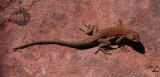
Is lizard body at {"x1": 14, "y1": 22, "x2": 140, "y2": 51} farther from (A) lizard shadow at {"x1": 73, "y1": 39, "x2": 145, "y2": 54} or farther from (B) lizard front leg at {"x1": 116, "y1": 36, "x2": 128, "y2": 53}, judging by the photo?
(A) lizard shadow at {"x1": 73, "y1": 39, "x2": 145, "y2": 54}

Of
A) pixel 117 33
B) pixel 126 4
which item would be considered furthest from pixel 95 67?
pixel 126 4

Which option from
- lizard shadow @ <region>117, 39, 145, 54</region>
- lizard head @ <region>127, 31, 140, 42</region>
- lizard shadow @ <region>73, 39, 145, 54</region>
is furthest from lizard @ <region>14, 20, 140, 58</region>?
lizard shadow @ <region>117, 39, 145, 54</region>

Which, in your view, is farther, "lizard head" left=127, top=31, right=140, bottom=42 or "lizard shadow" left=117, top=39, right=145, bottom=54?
"lizard shadow" left=117, top=39, right=145, bottom=54

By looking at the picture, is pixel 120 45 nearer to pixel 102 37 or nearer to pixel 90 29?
pixel 102 37

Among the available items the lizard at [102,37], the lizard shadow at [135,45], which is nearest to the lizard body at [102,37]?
the lizard at [102,37]

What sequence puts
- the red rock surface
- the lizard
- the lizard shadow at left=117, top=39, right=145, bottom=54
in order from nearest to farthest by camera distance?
the red rock surface, the lizard, the lizard shadow at left=117, top=39, right=145, bottom=54

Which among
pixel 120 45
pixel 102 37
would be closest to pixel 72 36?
pixel 102 37

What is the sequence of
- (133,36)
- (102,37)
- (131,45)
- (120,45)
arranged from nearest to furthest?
(133,36) → (102,37) → (120,45) → (131,45)

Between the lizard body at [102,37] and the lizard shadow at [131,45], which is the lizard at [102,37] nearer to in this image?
the lizard body at [102,37]

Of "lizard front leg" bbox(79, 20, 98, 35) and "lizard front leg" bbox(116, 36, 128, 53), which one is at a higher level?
"lizard front leg" bbox(79, 20, 98, 35)
